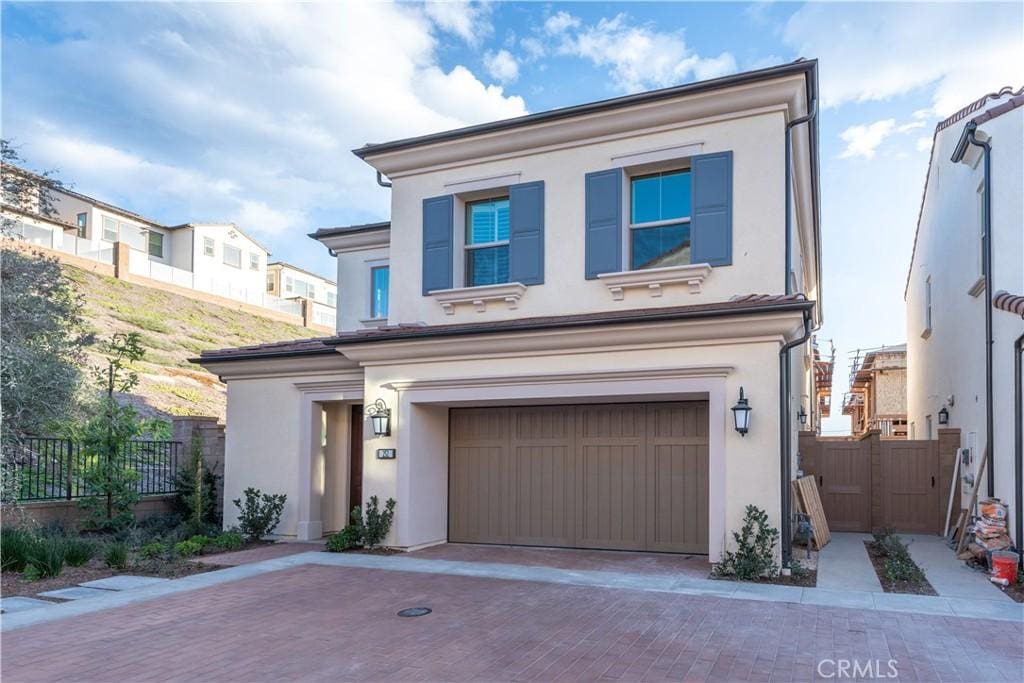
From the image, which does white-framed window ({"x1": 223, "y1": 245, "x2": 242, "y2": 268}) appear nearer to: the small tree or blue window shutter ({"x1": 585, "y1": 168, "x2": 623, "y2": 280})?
the small tree

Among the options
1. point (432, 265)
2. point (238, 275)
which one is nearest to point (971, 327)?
point (432, 265)

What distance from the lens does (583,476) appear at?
10734 mm

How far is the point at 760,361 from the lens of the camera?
887cm

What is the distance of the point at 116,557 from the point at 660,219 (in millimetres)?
8838

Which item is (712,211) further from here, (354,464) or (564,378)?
(354,464)

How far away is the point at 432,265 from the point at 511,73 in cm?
421

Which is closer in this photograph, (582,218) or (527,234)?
(582,218)

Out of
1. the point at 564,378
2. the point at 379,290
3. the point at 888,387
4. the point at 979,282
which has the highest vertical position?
the point at 379,290

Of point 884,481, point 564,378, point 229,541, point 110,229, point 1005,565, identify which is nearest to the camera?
point 1005,565

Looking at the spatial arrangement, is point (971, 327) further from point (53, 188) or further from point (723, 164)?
point (53, 188)

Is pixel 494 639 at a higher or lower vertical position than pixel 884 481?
lower

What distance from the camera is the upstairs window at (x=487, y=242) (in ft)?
37.6

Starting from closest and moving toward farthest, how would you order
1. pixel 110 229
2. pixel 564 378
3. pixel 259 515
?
1. pixel 564 378
2. pixel 259 515
3. pixel 110 229

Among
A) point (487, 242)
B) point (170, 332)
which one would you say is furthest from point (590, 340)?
point (170, 332)
